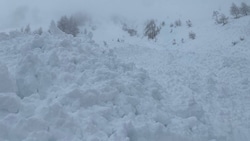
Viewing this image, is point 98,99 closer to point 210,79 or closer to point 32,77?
point 32,77

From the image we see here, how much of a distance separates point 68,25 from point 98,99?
1435 cm

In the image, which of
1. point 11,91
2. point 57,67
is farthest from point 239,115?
point 11,91

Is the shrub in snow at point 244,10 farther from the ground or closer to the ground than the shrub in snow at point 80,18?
farther from the ground

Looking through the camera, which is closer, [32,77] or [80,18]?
[32,77]

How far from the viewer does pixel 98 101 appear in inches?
217

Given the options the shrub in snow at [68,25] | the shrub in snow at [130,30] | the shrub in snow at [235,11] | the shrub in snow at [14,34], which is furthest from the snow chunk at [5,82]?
the shrub in snow at [235,11]

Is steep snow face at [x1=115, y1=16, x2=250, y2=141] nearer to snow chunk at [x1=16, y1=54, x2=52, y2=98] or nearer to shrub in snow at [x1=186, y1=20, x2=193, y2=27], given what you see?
snow chunk at [x1=16, y1=54, x2=52, y2=98]

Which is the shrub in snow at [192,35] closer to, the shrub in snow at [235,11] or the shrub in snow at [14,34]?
the shrub in snow at [235,11]

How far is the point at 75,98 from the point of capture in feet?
17.7

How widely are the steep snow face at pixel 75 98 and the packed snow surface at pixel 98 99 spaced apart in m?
0.01

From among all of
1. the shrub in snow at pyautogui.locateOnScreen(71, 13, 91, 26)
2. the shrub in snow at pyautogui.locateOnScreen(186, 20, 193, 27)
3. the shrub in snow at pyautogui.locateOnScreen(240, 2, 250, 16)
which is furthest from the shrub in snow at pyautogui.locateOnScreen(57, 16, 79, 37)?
the shrub in snow at pyautogui.locateOnScreen(240, 2, 250, 16)

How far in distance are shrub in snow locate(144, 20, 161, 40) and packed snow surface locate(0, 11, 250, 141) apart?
32.7 ft

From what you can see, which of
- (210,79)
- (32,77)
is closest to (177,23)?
(210,79)

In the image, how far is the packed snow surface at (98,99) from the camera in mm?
4711
